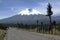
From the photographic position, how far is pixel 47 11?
10500cm

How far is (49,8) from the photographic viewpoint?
106 meters

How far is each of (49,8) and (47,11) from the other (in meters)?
2.23
